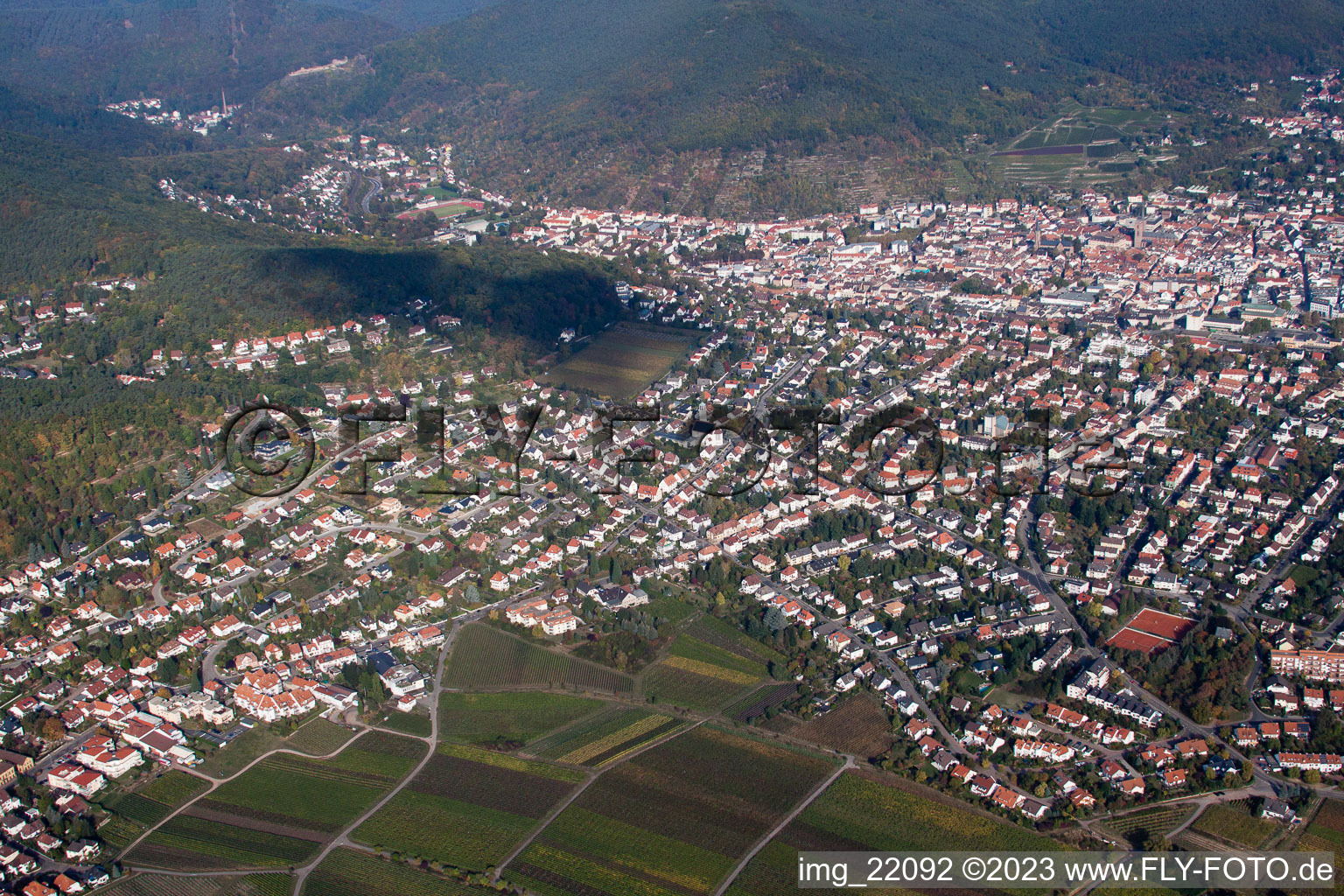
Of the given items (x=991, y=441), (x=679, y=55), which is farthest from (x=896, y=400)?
(x=679, y=55)

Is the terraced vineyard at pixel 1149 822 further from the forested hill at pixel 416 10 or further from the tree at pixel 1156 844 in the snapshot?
the forested hill at pixel 416 10

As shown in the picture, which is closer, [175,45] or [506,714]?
[506,714]

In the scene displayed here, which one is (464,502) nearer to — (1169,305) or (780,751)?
(780,751)

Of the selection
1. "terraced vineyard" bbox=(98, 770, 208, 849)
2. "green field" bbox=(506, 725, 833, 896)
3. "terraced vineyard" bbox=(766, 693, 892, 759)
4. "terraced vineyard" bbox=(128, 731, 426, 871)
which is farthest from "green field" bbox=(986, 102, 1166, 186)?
"terraced vineyard" bbox=(98, 770, 208, 849)

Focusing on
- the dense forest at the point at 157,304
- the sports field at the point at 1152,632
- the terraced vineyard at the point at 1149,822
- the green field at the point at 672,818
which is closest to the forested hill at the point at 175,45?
the dense forest at the point at 157,304

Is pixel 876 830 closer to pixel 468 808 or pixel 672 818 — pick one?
pixel 672 818

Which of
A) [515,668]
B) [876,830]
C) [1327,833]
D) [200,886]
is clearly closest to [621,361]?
[515,668]
